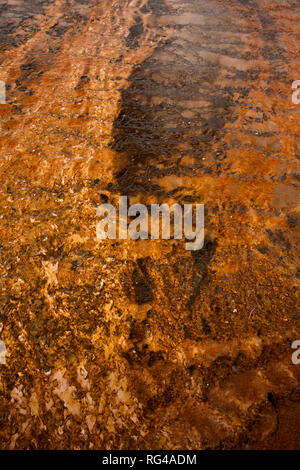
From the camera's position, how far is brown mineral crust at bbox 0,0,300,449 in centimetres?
138

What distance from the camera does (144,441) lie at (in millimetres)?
1312

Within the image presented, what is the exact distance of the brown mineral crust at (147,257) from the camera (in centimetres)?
138

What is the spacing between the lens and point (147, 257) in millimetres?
1886

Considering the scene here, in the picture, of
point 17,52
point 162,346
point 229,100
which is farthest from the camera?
point 17,52

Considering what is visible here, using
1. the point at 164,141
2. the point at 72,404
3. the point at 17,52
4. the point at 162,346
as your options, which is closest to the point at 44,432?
the point at 72,404

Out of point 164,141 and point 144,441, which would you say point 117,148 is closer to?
point 164,141

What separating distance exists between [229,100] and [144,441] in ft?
10.6

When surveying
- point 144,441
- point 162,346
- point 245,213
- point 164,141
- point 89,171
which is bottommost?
point 144,441

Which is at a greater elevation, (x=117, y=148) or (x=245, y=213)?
(x=117, y=148)

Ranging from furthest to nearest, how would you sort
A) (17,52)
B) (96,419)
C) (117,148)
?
(17,52)
(117,148)
(96,419)
